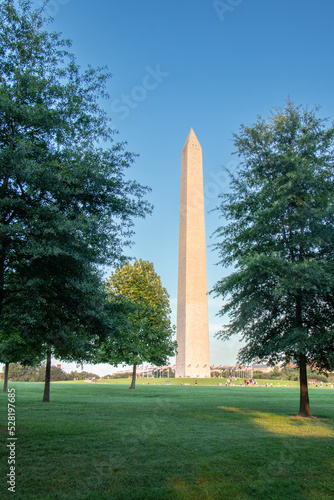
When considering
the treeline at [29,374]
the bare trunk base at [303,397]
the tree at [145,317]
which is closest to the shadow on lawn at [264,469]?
the bare trunk base at [303,397]

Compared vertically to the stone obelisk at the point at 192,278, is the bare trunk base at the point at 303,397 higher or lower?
lower

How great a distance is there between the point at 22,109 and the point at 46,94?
1840 mm

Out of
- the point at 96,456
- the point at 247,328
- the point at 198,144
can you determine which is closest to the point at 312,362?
the point at 247,328

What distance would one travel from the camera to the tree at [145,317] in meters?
34.1

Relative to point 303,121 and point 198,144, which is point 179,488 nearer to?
point 303,121

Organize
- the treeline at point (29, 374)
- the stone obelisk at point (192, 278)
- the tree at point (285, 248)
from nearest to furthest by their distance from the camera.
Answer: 1. the tree at point (285, 248)
2. the stone obelisk at point (192, 278)
3. the treeline at point (29, 374)

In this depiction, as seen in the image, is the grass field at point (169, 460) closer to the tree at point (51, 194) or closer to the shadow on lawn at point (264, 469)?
the shadow on lawn at point (264, 469)

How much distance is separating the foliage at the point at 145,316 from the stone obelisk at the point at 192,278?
1244 centimetres

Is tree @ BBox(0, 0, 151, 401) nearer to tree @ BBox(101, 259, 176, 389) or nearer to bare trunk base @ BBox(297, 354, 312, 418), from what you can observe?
bare trunk base @ BBox(297, 354, 312, 418)

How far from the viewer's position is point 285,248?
16453mm

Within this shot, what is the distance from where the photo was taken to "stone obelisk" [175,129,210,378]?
51.8 metres

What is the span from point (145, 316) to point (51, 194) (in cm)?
2586

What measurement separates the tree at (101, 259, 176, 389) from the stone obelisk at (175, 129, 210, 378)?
1249 centimetres

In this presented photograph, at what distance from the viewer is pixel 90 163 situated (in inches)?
444
